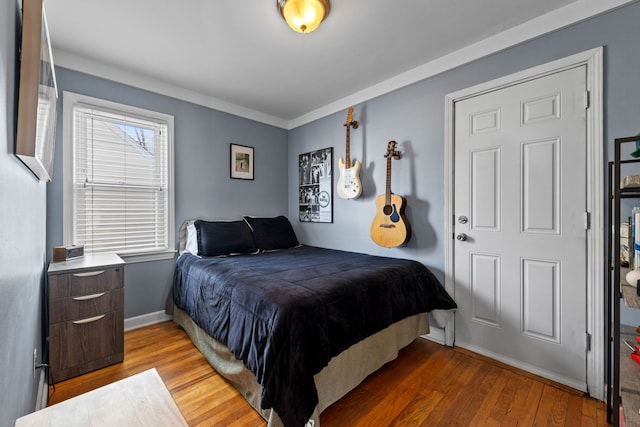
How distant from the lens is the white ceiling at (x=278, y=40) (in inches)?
68.7

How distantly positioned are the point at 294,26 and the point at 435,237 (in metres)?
1.90

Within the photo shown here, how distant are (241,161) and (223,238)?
106cm

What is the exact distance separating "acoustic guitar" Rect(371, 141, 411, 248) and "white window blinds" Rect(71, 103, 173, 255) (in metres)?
2.10

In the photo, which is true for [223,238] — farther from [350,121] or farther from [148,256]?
[350,121]

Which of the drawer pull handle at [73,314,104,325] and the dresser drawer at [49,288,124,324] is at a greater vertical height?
the dresser drawer at [49,288,124,324]

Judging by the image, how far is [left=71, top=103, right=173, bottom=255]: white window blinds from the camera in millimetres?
2373

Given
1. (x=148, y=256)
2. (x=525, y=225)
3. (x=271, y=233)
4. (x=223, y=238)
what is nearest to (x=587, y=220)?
(x=525, y=225)

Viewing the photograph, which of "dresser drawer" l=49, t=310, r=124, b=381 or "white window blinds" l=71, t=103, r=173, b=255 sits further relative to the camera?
"white window blinds" l=71, t=103, r=173, b=255

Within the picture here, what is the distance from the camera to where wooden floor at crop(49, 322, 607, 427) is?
58.9 inches

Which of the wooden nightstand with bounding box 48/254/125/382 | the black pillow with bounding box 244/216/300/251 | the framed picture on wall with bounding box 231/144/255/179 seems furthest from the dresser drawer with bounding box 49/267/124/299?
the framed picture on wall with bounding box 231/144/255/179

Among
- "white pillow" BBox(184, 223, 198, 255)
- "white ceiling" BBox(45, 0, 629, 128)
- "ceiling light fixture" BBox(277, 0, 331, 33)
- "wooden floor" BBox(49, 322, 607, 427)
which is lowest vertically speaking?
"wooden floor" BBox(49, 322, 607, 427)

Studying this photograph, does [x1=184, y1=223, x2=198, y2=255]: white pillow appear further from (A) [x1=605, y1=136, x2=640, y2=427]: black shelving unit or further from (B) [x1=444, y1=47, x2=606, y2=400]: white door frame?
(B) [x1=444, y1=47, x2=606, y2=400]: white door frame

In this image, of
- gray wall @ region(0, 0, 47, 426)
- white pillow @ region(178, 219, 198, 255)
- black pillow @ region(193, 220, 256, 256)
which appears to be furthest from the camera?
white pillow @ region(178, 219, 198, 255)

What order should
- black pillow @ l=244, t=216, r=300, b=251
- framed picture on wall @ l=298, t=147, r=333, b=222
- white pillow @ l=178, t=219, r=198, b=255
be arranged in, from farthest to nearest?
framed picture on wall @ l=298, t=147, r=333, b=222, black pillow @ l=244, t=216, r=300, b=251, white pillow @ l=178, t=219, r=198, b=255
